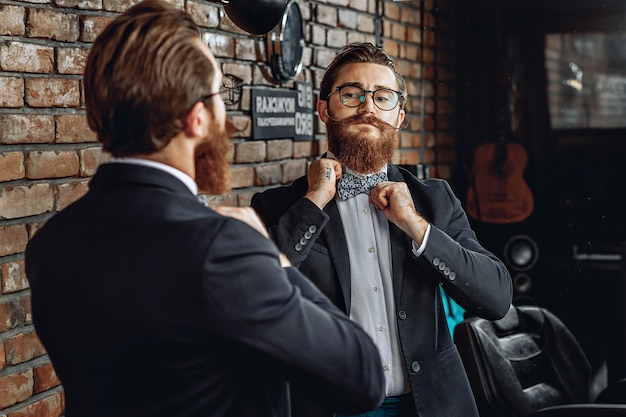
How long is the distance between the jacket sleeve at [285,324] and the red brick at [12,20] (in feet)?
3.38

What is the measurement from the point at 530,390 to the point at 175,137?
214 cm

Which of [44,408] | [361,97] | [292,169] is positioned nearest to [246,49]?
[292,169]

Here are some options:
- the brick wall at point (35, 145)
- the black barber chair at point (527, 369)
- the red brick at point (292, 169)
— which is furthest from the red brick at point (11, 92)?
the black barber chair at point (527, 369)

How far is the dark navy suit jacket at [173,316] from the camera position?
109cm

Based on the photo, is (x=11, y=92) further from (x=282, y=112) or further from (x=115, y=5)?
(x=282, y=112)

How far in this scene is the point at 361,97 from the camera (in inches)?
77.2

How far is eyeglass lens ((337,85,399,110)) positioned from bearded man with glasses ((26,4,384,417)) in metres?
0.78

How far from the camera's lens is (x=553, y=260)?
4.33 metres

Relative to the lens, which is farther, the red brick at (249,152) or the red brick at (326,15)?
the red brick at (326,15)

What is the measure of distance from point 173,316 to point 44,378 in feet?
3.63

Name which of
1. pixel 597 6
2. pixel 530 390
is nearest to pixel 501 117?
pixel 597 6

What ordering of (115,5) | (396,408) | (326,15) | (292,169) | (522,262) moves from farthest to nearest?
(522,262)
(326,15)
(292,169)
(115,5)
(396,408)

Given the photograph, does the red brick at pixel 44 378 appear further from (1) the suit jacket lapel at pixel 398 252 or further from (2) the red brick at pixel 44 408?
(1) the suit jacket lapel at pixel 398 252

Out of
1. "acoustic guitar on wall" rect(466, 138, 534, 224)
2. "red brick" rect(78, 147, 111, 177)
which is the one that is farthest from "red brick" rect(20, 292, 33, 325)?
"acoustic guitar on wall" rect(466, 138, 534, 224)
